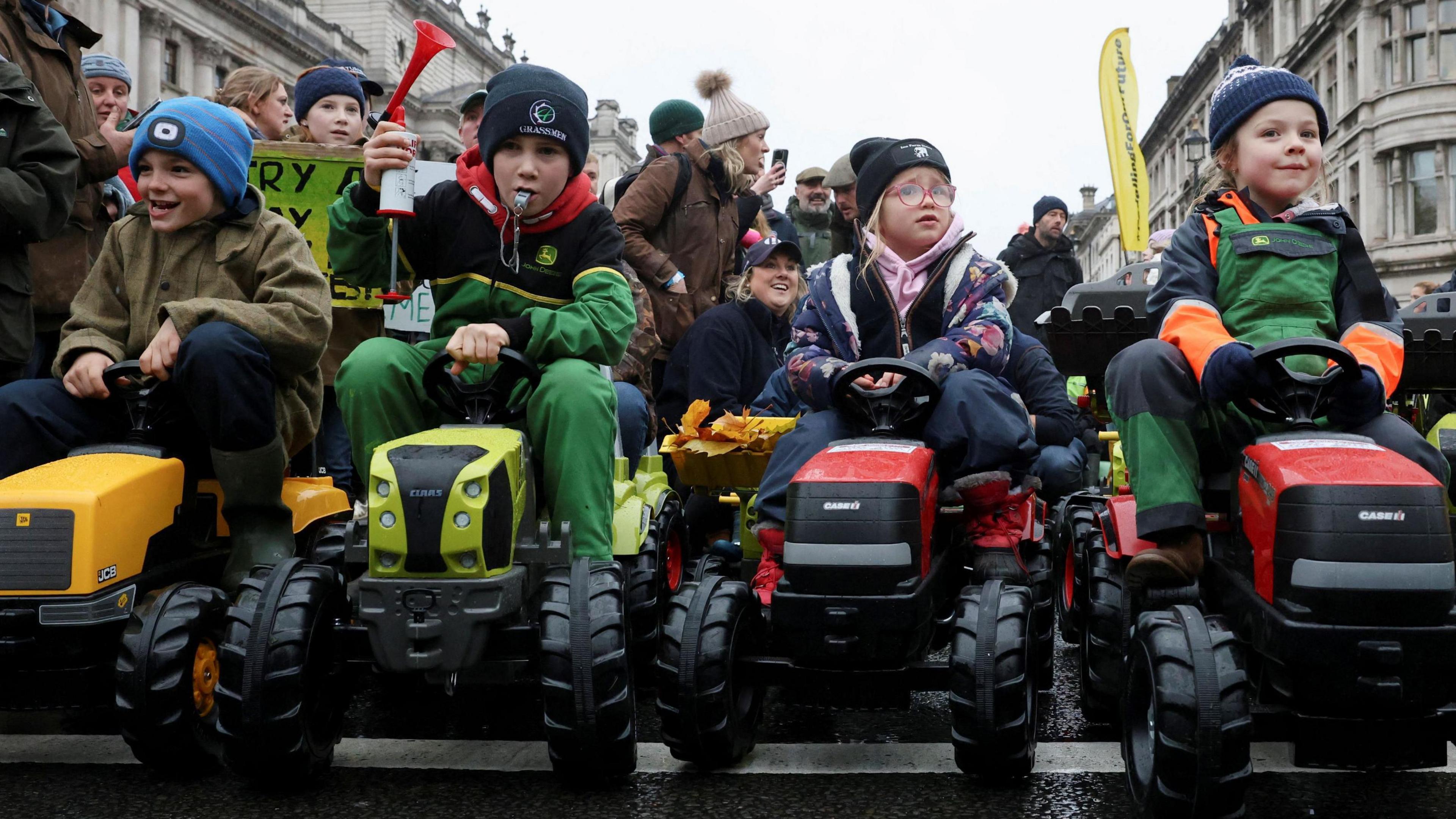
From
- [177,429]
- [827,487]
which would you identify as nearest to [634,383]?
[177,429]

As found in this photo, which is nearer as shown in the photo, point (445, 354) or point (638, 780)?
point (638, 780)

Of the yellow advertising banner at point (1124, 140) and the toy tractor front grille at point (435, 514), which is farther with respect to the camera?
the yellow advertising banner at point (1124, 140)

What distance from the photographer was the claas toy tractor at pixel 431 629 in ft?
9.63

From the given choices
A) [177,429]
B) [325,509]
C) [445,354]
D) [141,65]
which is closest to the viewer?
[445,354]

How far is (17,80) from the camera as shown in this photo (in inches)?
166

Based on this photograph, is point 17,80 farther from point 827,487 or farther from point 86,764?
point 827,487

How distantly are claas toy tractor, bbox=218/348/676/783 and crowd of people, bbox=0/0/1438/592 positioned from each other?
0.46m

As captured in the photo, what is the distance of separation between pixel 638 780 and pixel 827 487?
2.80 ft

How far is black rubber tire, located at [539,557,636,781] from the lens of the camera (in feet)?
9.71

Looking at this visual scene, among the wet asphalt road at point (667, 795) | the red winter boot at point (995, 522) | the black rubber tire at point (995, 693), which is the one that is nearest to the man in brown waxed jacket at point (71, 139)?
the wet asphalt road at point (667, 795)

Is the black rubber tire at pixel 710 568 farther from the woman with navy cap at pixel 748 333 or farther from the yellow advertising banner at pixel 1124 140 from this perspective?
the yellow advertising banner at pixel 1124 140

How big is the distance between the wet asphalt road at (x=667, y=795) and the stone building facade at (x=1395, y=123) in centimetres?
3635

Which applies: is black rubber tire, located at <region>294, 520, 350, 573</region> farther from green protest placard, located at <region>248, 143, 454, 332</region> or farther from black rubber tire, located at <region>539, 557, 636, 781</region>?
green protest placard, located at <region>248, 143, 454, 332</region>

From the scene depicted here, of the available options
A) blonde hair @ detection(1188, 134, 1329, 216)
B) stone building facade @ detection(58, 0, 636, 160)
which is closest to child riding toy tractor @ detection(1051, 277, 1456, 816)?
blonde hair @ detection(1188, 134, 1329, 216)
